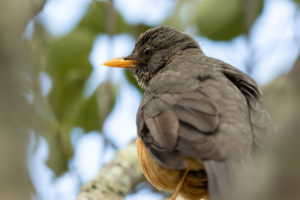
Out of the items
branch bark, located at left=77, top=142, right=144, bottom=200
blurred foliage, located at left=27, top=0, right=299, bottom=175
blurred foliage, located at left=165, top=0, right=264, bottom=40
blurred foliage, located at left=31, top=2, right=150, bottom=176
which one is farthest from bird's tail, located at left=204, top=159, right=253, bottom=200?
blurred foliage, located at left=165, top=0, right=264, bottom=40

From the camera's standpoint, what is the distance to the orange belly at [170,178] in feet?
12.3

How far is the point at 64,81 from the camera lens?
5371 millimetres

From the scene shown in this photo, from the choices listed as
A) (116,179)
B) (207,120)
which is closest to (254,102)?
(207,120)

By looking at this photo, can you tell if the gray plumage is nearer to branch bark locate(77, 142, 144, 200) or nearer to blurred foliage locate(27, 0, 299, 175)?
branch bark locate(77, 142, 144, 200)

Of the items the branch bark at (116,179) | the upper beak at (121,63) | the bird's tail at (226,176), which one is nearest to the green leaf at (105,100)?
the upper beak at (121,63)

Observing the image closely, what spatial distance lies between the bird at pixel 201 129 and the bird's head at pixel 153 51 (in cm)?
58

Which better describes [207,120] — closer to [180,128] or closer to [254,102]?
[180,128]

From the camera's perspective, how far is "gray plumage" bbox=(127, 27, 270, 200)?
3.21 m

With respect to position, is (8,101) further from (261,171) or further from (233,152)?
(233,152)

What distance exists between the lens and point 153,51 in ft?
18.0

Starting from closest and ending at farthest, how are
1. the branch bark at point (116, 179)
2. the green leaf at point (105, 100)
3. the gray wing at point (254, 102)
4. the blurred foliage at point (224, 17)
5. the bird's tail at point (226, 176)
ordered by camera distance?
the bird's tail at point (226, 176)
the gray wing at point (254, 102)
the branch bark at point (116, 179)
the green leaf at point (105, 100)
the blurred foliage at point (224, 17)

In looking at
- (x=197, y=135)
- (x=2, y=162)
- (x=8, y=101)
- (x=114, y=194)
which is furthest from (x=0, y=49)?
(x=114, y=194)

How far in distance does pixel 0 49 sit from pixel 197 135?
1.76 metres

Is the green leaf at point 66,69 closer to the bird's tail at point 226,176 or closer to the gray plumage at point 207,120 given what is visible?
the gray plumage at point 207,120
